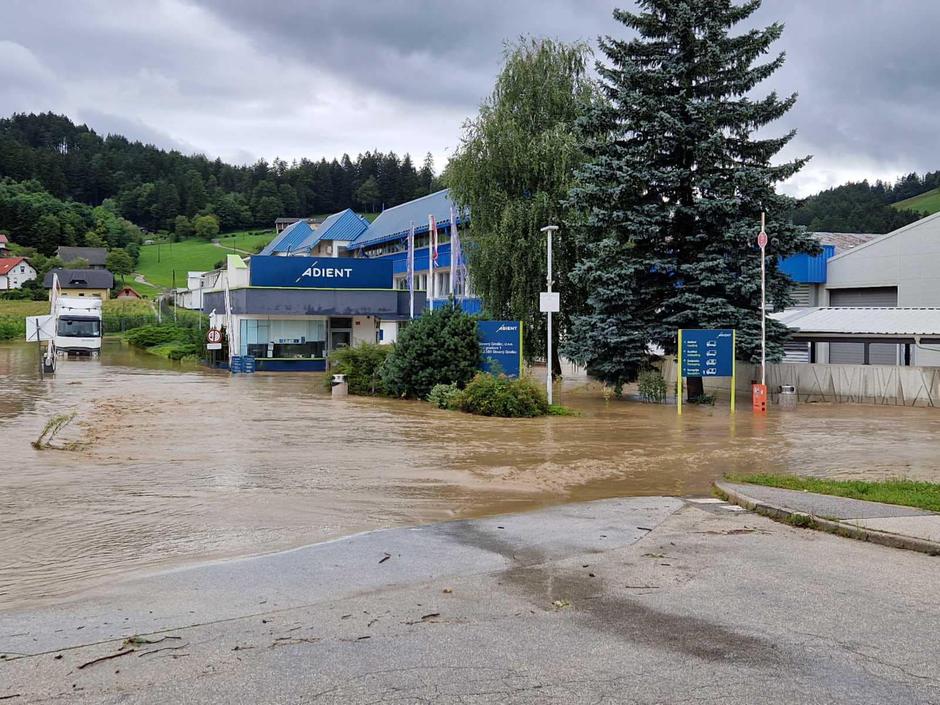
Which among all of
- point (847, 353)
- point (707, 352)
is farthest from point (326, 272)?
point (707, 352)

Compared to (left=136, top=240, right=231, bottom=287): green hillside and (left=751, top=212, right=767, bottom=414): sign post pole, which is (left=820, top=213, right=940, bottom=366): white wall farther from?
(left=136, top=240, right=231, bottom=287): green hillside

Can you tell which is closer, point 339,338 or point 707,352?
point 707,352

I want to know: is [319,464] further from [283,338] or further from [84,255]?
[84,255]

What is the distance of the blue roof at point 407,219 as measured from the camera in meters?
61.0

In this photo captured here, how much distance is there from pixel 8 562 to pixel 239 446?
940 cm

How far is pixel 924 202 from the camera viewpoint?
112 meters

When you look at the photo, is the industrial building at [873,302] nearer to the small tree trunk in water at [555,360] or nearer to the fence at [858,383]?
the fence at [858,383]

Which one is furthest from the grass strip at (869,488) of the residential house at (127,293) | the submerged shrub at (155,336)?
the residential house at (127,293)

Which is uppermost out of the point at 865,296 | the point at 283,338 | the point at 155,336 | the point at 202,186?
the point at 202,186

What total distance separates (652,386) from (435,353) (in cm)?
745

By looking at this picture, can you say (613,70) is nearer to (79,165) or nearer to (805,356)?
(805,356)

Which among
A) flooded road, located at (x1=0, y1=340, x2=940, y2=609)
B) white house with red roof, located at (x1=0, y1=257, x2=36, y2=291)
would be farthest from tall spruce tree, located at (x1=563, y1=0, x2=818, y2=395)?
white house with red roof, located at (x1=0, y1=257, x2=36, y2=291)

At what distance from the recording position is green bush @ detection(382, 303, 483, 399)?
28.1 metres

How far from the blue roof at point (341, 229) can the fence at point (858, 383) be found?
5336cm
